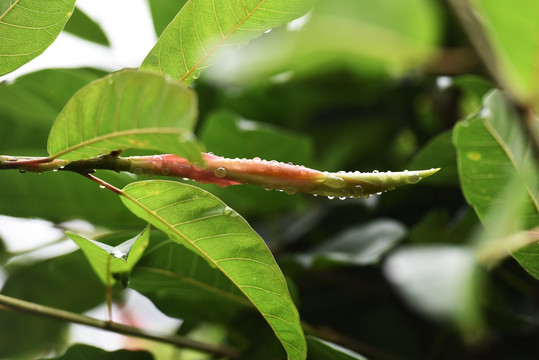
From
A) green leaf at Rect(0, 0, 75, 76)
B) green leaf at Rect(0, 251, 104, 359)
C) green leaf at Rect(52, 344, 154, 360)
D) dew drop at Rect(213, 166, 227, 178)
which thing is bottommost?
green leaf at Rect(0, 251, 104, 359)

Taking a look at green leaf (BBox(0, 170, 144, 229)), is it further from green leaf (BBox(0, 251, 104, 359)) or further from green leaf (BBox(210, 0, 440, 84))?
green leaf (BBox(210, 0, 440, 84))

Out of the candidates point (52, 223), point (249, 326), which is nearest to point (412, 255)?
point (249, 326)

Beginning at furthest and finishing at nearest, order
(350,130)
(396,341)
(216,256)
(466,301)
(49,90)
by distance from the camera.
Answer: (350,130), (396,341), (49,90), (216,256), (466,301)

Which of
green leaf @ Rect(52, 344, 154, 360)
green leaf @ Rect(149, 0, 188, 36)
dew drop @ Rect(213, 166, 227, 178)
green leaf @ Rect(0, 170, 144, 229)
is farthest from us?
green leaf @ Rect(149, 0, 188, 36)

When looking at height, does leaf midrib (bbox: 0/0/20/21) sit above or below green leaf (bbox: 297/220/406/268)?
above

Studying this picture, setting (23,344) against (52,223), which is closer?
(52,223)

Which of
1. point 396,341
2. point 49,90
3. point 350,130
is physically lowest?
point 396,341

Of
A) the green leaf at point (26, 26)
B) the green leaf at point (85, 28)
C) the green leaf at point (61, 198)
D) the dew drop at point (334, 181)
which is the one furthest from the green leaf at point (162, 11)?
the dew drop at point (334, 181)

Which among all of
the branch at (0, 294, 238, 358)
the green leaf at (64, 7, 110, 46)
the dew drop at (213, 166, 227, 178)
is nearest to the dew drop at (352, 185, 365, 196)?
the dew drop at (213, 166, 227, 178)

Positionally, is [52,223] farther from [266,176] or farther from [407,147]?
[407,147]
